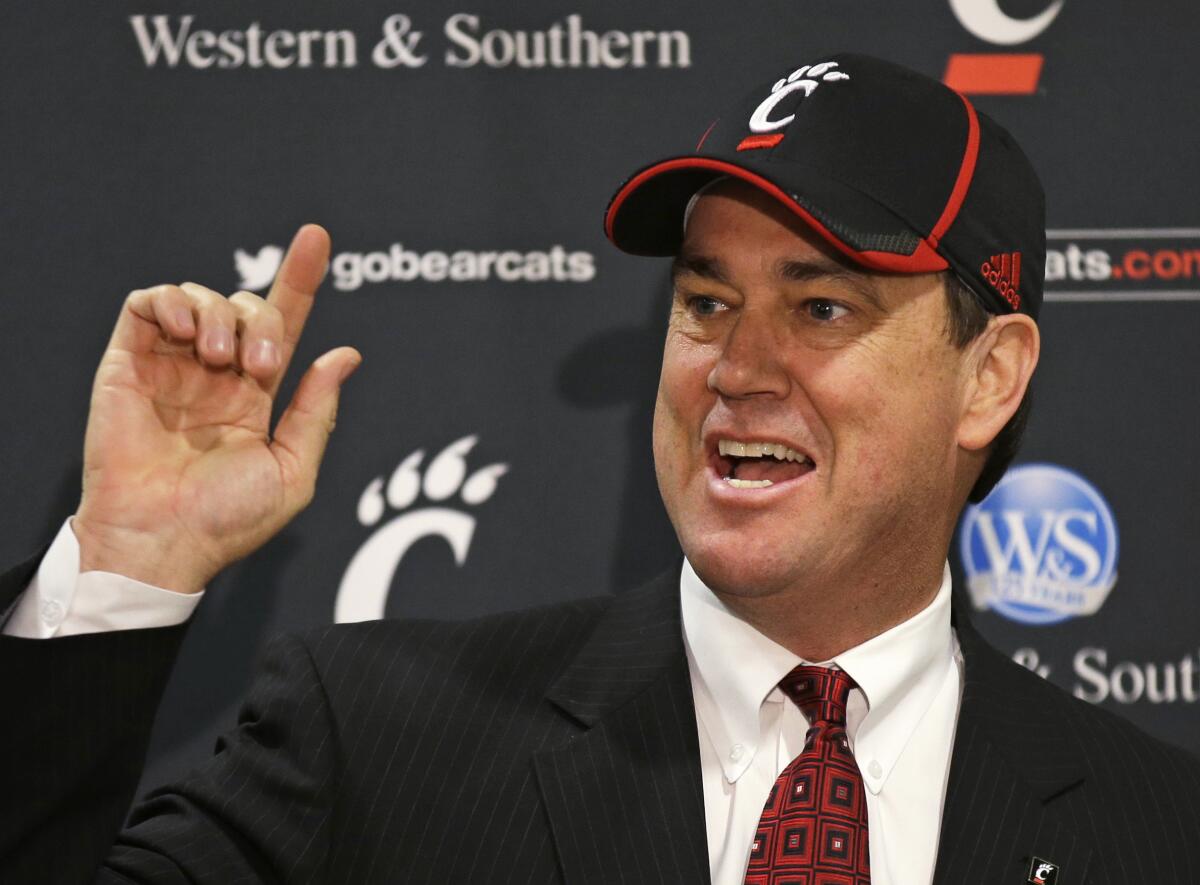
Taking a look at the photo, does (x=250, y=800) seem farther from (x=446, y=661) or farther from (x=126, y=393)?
(x=126, y=393)

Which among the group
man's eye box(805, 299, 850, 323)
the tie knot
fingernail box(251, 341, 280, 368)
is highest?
man's eye box(805, 299, 850, 323)

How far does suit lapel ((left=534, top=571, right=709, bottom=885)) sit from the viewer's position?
6.13 ft

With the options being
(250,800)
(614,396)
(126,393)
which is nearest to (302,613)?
(614,396)

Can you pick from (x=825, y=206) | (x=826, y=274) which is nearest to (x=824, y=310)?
(x=826, y=274)

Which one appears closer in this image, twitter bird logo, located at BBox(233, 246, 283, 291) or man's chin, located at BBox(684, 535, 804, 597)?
man's chin, located at BBox(684, 535, 804, 597)

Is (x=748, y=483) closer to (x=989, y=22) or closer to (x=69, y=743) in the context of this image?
(x=69, y=743)

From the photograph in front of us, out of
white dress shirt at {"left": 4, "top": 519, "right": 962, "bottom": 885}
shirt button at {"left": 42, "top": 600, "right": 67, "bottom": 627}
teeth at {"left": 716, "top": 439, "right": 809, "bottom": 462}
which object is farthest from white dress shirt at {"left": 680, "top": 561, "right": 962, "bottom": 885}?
shirt button at {"left": 42, "top": 600, "right": 67, "bottom": 627}

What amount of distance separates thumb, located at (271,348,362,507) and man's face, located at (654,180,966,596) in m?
0.44

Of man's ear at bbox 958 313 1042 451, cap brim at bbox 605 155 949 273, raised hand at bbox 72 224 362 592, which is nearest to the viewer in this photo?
raised hand at bbox 72 224 362 592

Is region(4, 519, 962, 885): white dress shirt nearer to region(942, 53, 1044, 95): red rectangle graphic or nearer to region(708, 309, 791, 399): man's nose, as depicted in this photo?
region(708, 309, 791, 399): man's nose

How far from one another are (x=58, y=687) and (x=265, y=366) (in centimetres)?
39

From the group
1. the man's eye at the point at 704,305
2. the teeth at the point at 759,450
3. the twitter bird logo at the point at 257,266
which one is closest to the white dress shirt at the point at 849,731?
the teeth at the point at 759,450

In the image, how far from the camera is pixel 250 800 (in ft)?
6.07

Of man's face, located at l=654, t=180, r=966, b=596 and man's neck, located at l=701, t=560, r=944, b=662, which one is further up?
man's face, located at l=654, t=180, r=966, b=596
